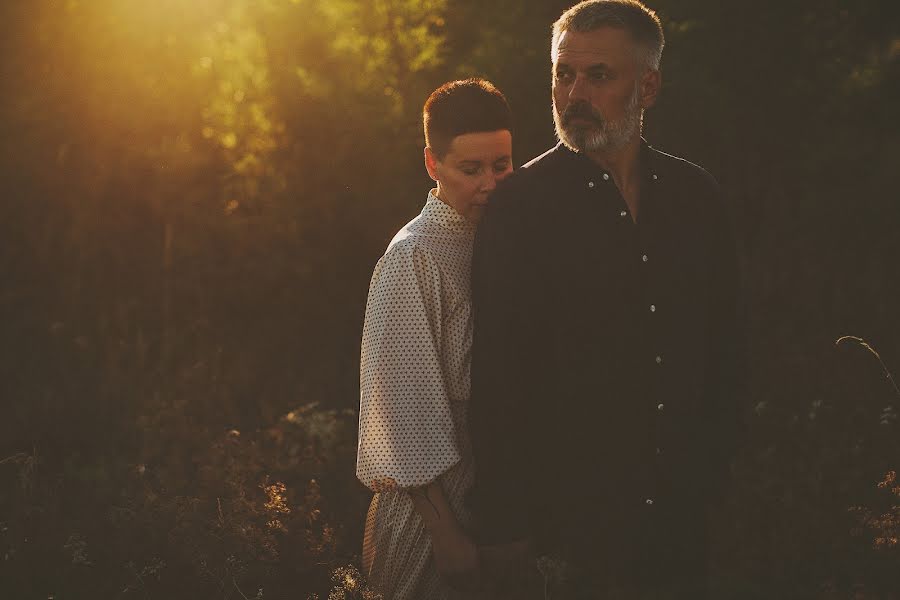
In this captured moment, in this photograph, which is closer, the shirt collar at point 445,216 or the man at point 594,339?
the man at point 594,339

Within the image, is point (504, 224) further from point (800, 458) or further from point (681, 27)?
point (681, 27)

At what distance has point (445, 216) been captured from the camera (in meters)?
3.34

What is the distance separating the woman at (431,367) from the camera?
3.14 metres

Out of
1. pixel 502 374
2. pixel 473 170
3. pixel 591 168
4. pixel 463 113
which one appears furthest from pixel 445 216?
pixel 502 374

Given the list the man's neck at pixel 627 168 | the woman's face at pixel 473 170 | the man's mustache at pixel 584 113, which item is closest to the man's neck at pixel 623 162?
the man's neck at pixel 627 168

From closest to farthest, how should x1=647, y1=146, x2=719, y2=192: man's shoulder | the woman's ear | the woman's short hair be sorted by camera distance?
x1=647, y1=146, x2=719, y2=192: man's shoulder
the woman's short hair
the woman's ear

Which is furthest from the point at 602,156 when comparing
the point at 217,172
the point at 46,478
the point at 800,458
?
the point at 217,172

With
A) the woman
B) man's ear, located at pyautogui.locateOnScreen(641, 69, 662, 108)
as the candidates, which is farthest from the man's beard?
the woman

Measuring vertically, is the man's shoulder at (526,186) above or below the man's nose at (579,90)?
below

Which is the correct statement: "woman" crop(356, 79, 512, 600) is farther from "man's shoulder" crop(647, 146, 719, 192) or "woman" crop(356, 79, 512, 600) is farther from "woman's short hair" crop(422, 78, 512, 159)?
"man's shoulder" crop(647, 146, 719, 192)

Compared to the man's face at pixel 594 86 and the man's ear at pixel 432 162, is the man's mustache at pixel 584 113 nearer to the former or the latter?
the man's face at pixel 594 86

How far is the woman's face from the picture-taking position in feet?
11.0

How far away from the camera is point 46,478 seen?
5.59 m

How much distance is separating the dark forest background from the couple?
2.71m
